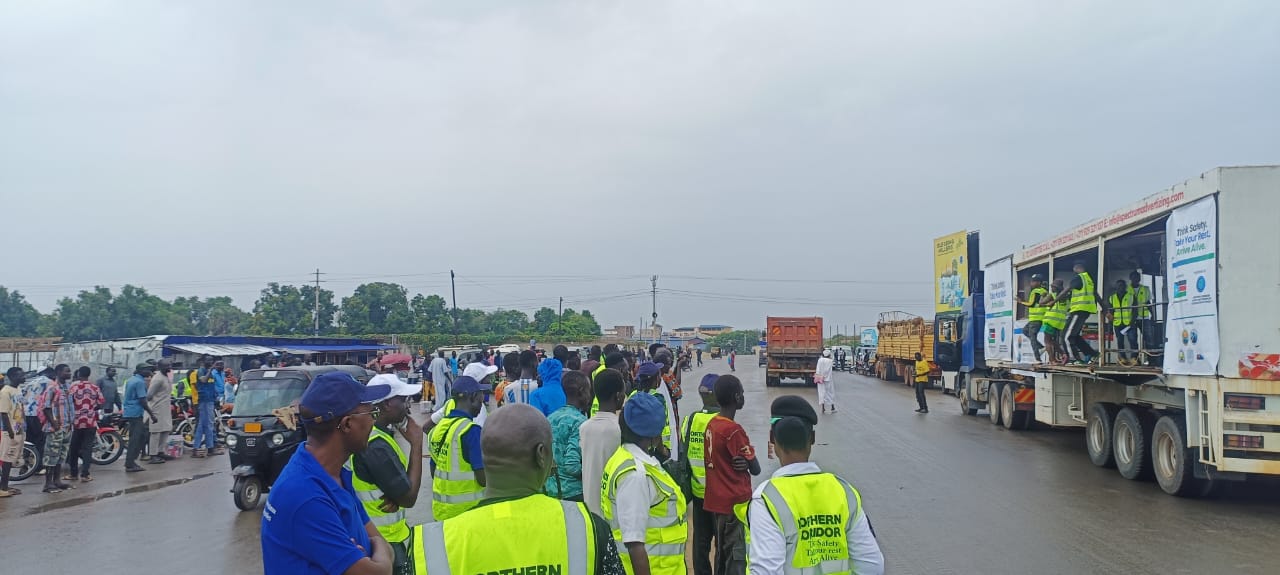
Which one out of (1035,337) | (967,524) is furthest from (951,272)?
(967,524)

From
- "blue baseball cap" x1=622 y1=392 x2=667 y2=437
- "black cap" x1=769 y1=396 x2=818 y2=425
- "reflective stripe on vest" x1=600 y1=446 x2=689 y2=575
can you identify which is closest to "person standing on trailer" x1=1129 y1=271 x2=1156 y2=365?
"black cap" x1=769 y1=396 x2=818 y2=425

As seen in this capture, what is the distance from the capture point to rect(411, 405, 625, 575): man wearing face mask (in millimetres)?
2293

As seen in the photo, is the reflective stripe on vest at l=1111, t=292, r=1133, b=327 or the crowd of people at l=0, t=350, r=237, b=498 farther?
the reflective stripe on vest at l=1111, t=292, r=1133, b=327

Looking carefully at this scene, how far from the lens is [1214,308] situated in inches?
340

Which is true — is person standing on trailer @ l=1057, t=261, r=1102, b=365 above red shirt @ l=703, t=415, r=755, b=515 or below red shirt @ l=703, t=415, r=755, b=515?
above

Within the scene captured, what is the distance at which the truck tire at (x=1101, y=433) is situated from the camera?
11891mm

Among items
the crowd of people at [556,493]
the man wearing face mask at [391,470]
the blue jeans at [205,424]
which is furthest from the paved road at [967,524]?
the man wearing face mask at [391,470]

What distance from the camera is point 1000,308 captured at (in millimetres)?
16875

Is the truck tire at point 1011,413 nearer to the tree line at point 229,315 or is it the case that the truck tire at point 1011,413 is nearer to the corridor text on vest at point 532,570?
the corridor text on vest at point 532,570

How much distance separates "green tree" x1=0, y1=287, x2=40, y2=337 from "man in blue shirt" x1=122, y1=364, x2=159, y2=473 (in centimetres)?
5153

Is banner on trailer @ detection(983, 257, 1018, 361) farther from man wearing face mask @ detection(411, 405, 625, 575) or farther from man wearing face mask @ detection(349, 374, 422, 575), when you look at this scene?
man wearing face mask @ detection(411, 405, 625, 575)

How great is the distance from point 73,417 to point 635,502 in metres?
11.4

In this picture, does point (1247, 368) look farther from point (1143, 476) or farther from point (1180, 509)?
point (1143, 476)

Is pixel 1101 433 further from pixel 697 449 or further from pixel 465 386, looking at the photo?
pixel 465 386
